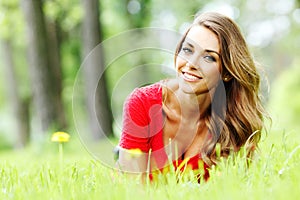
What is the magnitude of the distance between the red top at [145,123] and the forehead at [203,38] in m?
0.28

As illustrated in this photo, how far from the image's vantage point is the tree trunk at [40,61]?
313 inches

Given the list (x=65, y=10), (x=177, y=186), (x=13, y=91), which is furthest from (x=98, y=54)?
(x=13, y=91)

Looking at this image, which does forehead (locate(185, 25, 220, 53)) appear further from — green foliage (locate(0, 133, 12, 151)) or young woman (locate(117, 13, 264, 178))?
green foliage (locate(0, 133, 12, 151))

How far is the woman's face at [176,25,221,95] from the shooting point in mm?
2318

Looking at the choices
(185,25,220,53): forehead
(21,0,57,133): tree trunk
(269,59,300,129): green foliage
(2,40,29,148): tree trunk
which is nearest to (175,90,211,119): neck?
→ (185,25,220,53): forehead

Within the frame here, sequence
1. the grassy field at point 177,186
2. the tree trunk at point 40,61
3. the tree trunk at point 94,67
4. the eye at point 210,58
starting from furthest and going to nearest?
1. the tree trunk at point 94,67
2. the tree trunk at point 40,61
3. the eye at point 210,58
4. the grassy field at point 177,186

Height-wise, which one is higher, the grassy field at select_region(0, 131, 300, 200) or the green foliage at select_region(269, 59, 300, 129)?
the grassy field at select_region(0, 131, 300, 200)

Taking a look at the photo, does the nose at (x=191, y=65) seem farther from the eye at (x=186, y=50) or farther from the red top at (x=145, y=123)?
the red top at (x=145, y=123)

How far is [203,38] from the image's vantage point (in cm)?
240

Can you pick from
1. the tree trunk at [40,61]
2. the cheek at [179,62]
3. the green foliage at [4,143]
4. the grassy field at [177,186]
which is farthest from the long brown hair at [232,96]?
the green foliage at [4,143]

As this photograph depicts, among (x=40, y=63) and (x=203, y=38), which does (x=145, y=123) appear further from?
(x=40, y=63)

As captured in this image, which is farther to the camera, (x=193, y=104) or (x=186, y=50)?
(x=193, y=104)

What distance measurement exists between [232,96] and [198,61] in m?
0.41

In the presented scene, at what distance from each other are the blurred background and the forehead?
0.17m
